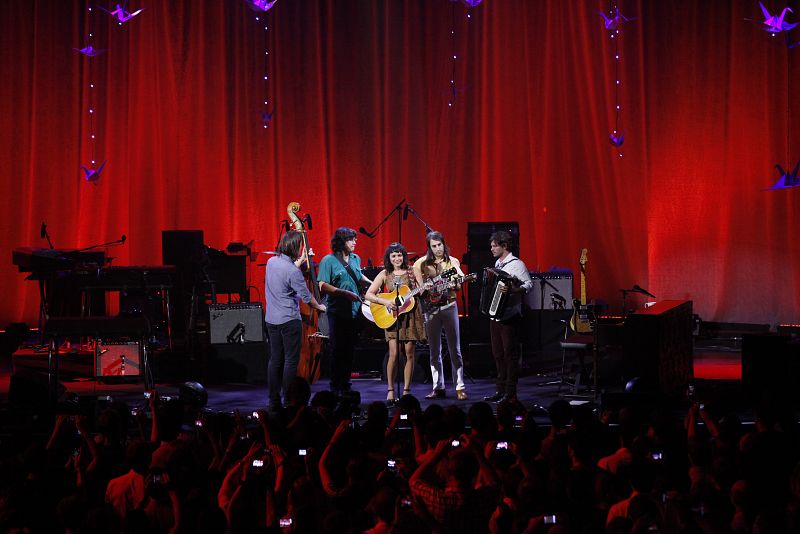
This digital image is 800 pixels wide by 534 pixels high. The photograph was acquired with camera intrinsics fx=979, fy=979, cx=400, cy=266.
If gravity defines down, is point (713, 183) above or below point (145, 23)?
below

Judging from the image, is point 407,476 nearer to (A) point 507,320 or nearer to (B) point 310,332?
(A) point 507,320

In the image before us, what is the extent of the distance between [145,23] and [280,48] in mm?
1963

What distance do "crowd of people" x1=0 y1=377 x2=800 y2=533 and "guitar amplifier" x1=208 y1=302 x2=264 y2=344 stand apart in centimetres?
447

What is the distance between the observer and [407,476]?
16.3ft

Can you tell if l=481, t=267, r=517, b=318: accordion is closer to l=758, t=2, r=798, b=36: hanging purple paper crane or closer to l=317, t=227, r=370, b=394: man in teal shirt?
l=317, t=227, r=370, b=394: man in teal shirt

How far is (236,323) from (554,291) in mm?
4212

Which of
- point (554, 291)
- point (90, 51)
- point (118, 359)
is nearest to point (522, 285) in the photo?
point (554, 291)

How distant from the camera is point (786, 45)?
44.4 feet

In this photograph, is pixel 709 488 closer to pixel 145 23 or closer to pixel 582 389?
pixel 582 389

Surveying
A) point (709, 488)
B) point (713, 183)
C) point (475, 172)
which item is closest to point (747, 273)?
point (713, 183)

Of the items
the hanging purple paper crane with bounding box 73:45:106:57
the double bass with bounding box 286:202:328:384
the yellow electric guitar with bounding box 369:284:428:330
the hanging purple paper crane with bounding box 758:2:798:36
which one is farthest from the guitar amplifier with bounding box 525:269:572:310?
the hanging purple paper crane with bounding box 73:45:106:57

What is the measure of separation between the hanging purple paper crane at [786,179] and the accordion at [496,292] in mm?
5642

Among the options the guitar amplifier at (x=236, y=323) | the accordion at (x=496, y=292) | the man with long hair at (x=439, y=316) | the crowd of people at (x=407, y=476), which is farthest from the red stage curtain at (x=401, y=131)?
the crowd of people at (x=407, y=476)

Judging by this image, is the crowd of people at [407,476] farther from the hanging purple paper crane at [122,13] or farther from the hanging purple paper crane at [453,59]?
the hanging purple paper crane at [453,59]
